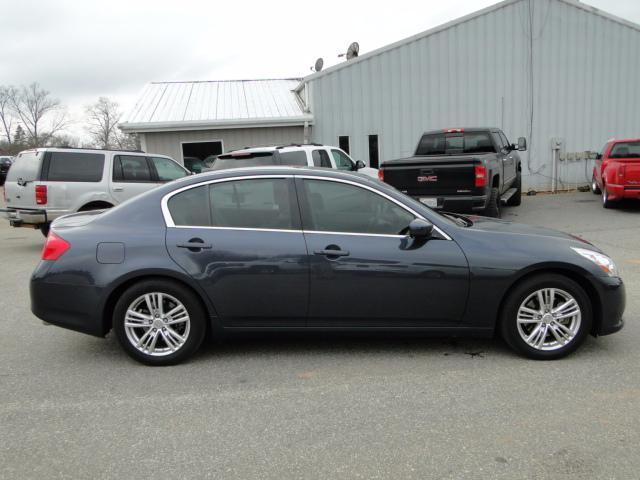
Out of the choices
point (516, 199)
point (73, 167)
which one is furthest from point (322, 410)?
point (516, 199)

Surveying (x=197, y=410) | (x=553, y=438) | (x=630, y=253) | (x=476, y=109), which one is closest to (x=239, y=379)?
(x=197, y=410)

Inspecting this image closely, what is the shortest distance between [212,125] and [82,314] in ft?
41.1

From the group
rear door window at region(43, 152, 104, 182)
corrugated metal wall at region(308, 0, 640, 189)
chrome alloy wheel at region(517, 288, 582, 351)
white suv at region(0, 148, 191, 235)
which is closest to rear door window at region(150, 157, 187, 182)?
white suv at region(0, 148, 191, 235)

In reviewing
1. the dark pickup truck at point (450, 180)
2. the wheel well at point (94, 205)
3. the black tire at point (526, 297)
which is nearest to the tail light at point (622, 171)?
the dark pickup truck at point (450, 180)

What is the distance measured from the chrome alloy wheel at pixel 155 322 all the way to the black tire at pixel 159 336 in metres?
0.02

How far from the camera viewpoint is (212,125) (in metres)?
16.1

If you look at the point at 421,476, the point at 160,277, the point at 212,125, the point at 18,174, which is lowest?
the point at 421,476

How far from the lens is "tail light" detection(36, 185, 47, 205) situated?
9758 millimetres

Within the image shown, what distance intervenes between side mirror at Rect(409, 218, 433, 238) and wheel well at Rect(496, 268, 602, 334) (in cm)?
78

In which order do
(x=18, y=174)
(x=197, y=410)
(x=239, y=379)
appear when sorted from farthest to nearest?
(x=18, y=174) → (x=239, y=379) → (x=197, y=410)

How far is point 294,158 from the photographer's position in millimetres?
9922

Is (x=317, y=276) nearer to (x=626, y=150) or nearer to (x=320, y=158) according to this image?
(x=320, y=158)

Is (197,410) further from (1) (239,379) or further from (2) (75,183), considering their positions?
(2) (75,183)

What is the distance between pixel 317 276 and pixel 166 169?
801 centimetres
